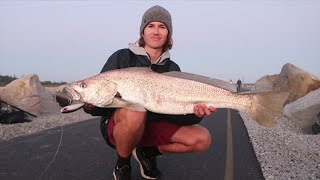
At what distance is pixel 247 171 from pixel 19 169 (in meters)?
3.51

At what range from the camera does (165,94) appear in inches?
203

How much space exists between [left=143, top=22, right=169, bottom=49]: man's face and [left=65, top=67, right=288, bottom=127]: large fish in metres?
0.80

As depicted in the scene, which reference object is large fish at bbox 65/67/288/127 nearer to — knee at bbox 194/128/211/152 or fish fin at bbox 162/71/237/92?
fish fin at bbox 162/71/237/92

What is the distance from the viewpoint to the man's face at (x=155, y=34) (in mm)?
5969

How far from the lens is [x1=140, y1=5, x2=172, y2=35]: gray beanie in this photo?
5.89m

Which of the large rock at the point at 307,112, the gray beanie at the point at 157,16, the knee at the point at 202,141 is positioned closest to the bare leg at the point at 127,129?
the knee at the point at 202,141

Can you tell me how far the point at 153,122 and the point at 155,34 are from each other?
3.95 feet

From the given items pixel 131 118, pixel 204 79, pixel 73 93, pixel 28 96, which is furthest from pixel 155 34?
pixel 28 96

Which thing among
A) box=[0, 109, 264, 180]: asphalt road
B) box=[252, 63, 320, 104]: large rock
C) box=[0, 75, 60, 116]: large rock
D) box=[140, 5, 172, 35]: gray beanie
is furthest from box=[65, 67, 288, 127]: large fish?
box=[252, 63, 320, 104]: large rock

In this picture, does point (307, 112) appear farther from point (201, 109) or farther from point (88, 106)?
point (88, 106)

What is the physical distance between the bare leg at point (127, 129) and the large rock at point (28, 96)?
1490 cm

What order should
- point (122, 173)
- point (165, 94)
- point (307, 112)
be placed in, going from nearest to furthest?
point (165, 94), point (122, 173), point (307, 112)

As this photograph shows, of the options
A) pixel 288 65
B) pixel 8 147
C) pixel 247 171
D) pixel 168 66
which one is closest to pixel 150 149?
pixel 168 66

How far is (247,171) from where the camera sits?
6.74 m
